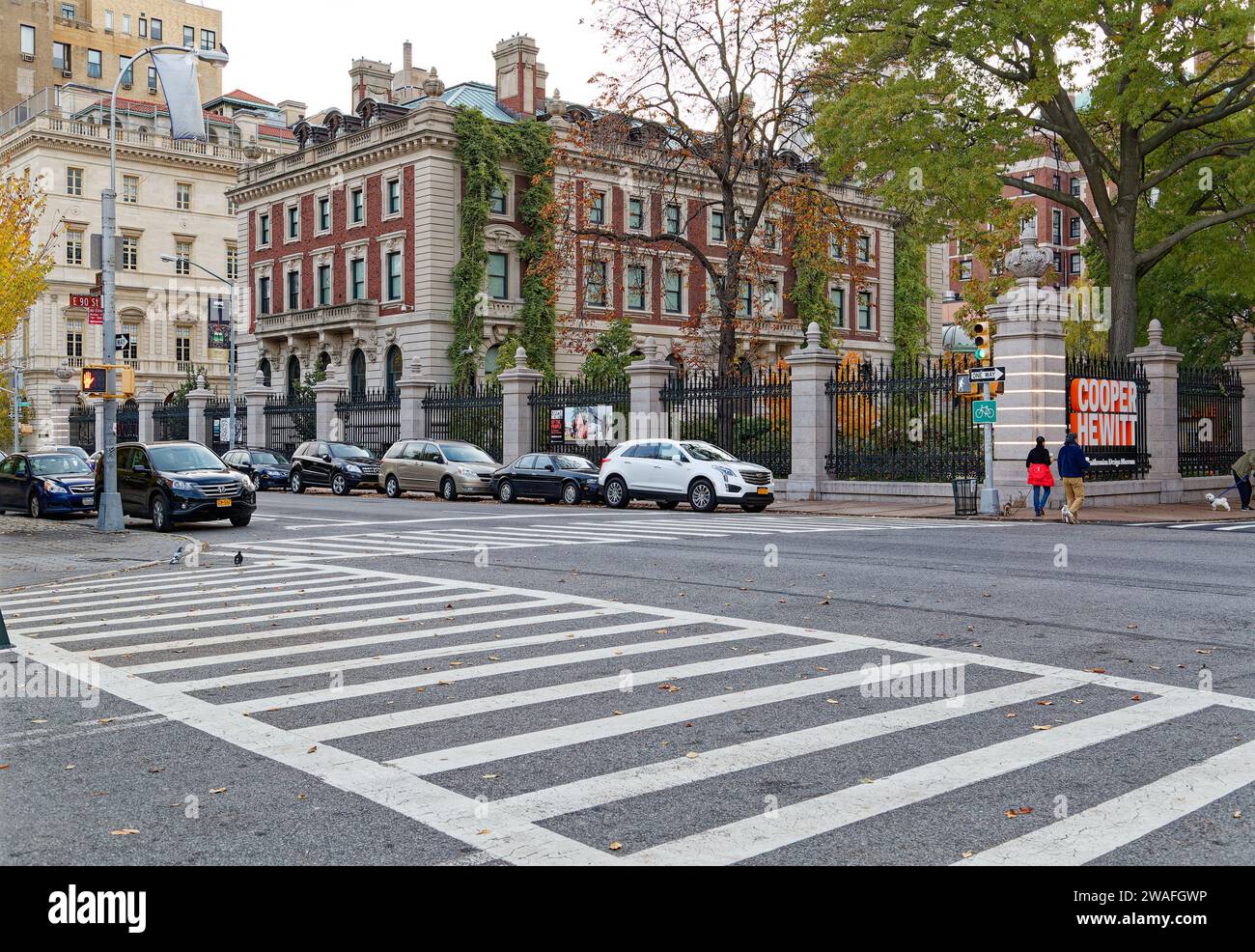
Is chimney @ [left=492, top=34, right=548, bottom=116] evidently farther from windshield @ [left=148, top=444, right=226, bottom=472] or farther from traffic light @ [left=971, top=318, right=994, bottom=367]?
windshield @ [left=148, top=444, right=226, bottom=472]

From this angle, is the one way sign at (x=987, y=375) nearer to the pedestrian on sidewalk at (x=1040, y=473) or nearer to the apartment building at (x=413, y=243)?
the pedestrian on sidewalk at (x=1040, y=473)

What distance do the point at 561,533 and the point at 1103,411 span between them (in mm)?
16020

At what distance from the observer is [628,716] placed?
719 centimetres

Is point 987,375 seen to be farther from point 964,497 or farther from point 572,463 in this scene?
point 572,463

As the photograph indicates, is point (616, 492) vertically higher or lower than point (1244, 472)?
lower

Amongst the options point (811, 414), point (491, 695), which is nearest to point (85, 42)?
point (811, 414)

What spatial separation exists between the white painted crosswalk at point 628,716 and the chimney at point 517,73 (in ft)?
180

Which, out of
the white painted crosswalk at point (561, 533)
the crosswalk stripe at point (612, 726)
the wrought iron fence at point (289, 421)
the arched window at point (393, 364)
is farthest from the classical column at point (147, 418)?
the crosswalk stripe at point (612, 726)

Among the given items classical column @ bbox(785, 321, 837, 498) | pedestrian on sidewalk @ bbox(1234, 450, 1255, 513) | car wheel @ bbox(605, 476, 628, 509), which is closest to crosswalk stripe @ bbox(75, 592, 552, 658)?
car wheel @ bbox(605, 476, 628, 509)

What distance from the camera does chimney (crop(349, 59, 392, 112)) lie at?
66312mm

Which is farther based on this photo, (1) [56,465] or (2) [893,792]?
(1) [56,465]

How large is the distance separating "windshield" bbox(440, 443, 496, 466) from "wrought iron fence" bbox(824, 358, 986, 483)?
32.3ft
